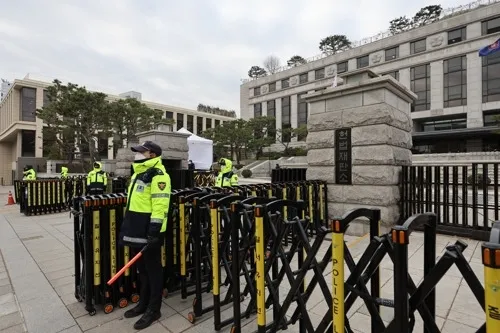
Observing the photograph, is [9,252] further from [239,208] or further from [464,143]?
[464,143]

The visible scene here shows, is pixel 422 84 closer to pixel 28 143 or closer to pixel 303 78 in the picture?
pixel 303 78

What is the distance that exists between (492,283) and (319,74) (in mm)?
53709

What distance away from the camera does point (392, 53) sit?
137ft

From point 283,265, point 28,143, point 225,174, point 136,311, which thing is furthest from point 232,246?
point 28,143

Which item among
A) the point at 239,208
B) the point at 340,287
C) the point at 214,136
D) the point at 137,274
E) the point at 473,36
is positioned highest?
the point at 473,36

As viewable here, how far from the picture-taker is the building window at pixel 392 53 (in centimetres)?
4122

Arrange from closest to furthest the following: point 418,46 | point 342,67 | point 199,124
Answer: point 418,46 → point 342,67 → point 199,124

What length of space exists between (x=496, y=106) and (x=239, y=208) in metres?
42.3

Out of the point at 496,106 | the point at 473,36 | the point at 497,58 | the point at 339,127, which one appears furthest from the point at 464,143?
the point at 339,127

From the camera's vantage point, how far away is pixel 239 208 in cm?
295

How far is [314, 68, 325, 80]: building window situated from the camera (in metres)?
50.2

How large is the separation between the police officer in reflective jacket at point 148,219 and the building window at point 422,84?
4351 cm

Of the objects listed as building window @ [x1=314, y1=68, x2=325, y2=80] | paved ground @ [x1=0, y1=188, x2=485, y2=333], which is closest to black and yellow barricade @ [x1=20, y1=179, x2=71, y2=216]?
paved ground @ [x1=0, y1=188, x2=485, y2=333]

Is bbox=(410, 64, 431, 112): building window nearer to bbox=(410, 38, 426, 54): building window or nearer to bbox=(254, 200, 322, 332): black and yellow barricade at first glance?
bbox=(410, 38, 426, 54): building window
